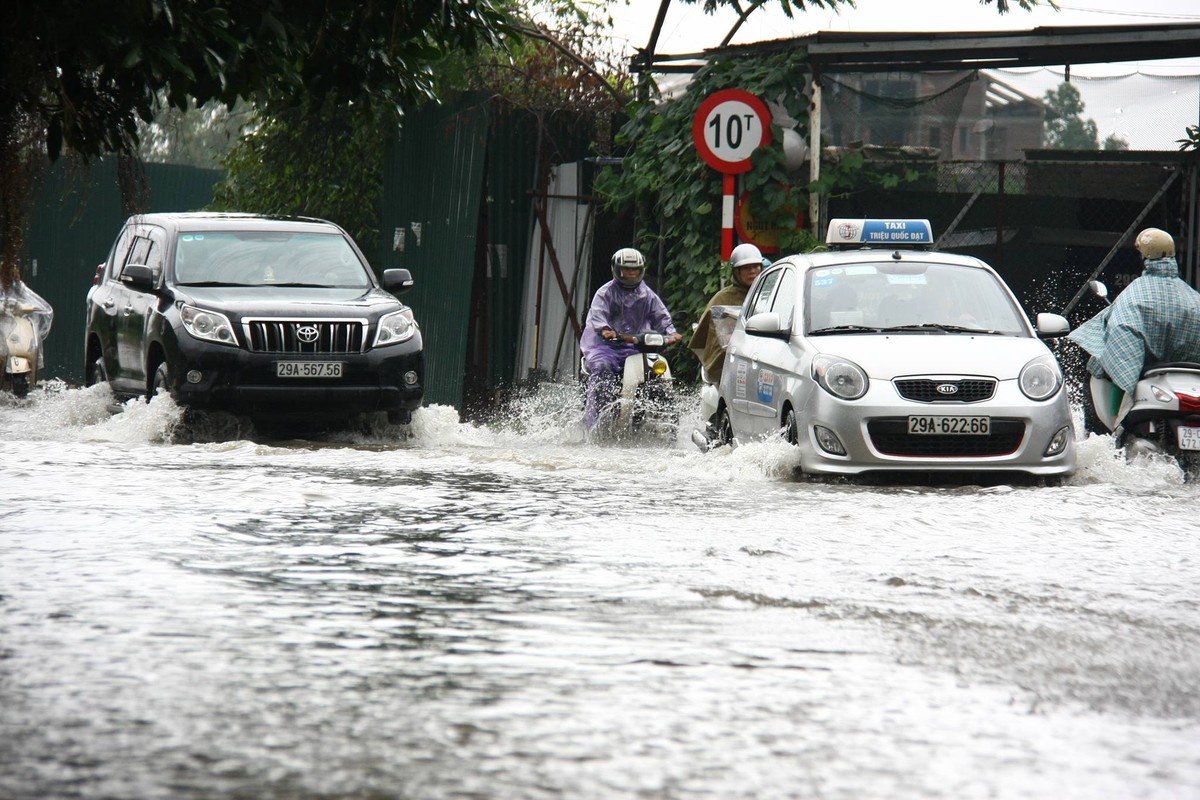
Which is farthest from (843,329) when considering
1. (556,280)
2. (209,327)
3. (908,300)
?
(556,280)

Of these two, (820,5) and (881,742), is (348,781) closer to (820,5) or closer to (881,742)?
(881,742)

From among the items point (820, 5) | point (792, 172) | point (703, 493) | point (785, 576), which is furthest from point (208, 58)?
point (792, 172)

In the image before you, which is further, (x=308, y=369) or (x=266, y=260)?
(x=266, y=260)

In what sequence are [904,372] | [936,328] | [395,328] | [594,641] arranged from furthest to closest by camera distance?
[395,328] < [936,328] < [904,372] < [594,641]

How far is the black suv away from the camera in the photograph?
42.3ft

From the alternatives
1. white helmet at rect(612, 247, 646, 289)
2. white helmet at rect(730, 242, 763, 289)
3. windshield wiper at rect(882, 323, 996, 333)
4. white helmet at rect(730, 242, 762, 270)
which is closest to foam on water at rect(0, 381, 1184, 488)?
windshield wiper at rect(882, 323, 996, 333)

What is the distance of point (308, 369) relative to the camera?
1295cm

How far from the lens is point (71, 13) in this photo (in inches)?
323

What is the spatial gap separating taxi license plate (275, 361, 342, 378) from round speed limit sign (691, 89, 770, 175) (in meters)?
4.32

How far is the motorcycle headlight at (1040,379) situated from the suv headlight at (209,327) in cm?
591

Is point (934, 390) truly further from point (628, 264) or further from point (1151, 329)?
point (628, 264)

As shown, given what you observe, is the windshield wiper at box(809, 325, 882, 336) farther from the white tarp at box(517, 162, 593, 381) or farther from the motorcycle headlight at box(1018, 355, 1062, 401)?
the white tarp at box(517, 162, 593, 381)

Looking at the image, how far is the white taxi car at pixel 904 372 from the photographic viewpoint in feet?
32.9

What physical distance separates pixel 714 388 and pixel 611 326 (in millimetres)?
1895
